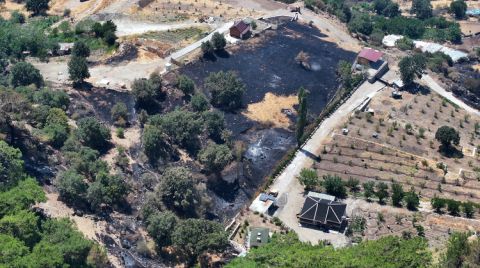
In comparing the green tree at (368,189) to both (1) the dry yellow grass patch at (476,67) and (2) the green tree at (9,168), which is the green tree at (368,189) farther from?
(1) the dry yellow grass patch at (476,67)

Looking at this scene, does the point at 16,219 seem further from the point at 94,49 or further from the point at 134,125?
the point at 94,49

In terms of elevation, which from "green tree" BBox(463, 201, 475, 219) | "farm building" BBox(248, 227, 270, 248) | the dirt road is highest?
"green tree" BBox(463, 201, 475, 219)

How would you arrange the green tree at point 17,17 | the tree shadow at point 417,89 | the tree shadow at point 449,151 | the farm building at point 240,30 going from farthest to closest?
the green tree at point 17,17 < the farm building at point 240,30 < the tree shadow at point 417,89 < the tree shadow at point 449,151

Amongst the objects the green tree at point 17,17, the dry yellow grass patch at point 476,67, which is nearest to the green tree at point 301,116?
the dry yellow grass patch at point 476,67

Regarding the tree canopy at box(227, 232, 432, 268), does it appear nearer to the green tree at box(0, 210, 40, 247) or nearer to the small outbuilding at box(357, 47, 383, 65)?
the green tree at box(0, 210, 40, 247)

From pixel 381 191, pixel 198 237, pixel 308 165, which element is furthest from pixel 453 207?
pixel 198 237

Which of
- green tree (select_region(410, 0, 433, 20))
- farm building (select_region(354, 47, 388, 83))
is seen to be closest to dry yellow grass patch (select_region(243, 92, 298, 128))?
farm building (select_region(354, 47, 388, 83))
